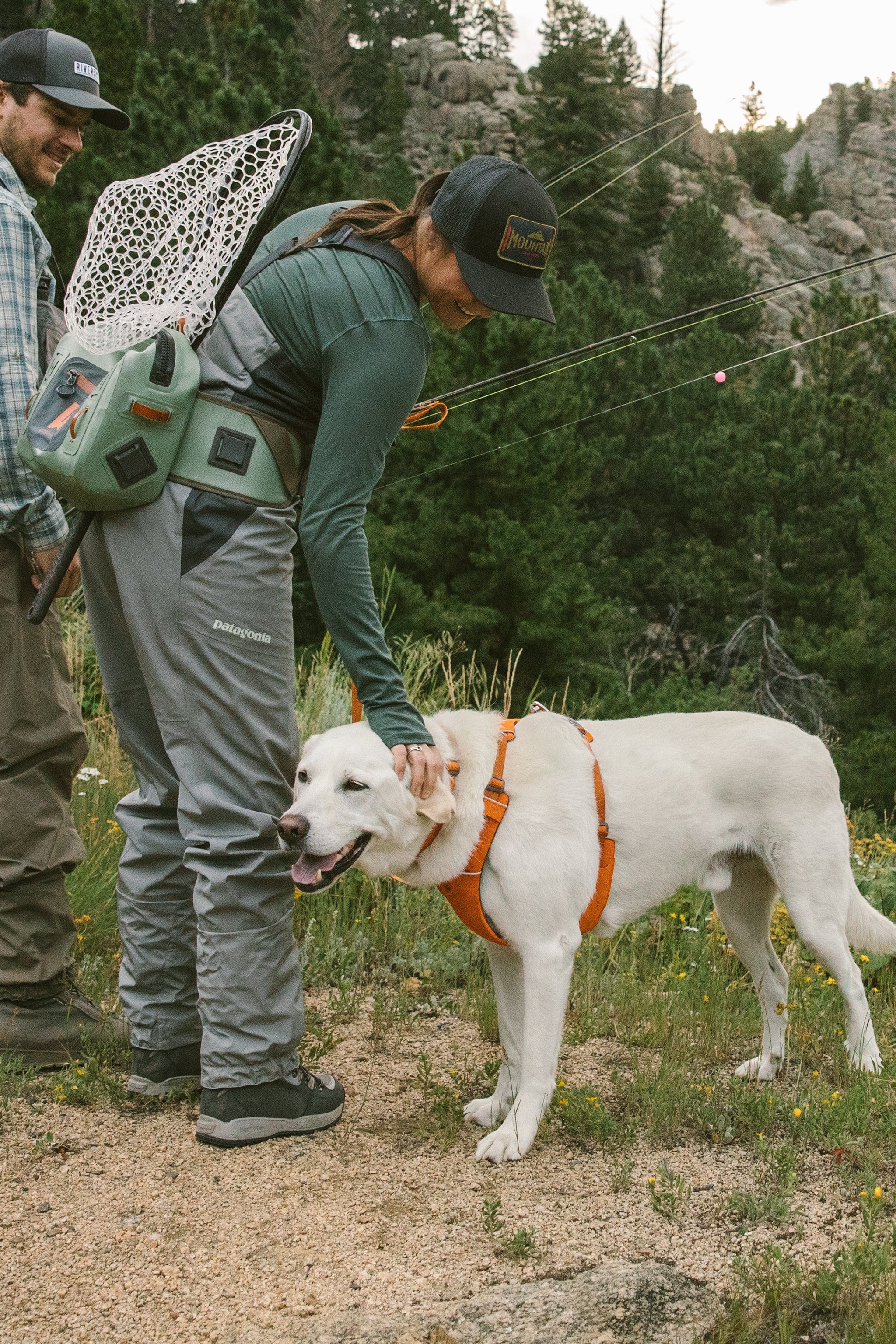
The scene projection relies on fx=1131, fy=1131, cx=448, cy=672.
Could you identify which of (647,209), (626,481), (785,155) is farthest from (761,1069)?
(785,155)

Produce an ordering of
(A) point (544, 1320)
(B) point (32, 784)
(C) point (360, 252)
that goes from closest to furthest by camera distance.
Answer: (A) point (544, 1320) < (C) point (360, 252) < (B) point (32, 784)

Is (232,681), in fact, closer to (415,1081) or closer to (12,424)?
(12,424)

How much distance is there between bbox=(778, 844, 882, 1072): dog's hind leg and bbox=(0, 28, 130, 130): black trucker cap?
8.50ft

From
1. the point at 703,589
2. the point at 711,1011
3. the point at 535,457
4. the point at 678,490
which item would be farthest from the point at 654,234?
the point at 711,1011

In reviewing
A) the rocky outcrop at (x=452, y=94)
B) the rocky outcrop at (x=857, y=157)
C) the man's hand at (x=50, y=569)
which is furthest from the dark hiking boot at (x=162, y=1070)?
Answer: the rocky outcrop at (x=857, y=157)

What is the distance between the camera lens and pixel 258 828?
2.50m

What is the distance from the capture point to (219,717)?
2.46 m

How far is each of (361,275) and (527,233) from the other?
354mm

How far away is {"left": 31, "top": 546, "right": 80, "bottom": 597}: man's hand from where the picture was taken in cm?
283

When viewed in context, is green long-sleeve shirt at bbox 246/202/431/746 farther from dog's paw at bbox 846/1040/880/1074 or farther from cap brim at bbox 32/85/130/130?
dog's paw at bbox 846/1040/880/1074

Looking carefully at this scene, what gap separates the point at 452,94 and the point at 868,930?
4877cm

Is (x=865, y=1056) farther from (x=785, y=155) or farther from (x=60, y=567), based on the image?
(x=785, y=155)

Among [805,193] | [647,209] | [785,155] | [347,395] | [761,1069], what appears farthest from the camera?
[785,155]

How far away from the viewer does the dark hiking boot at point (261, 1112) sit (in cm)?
257
